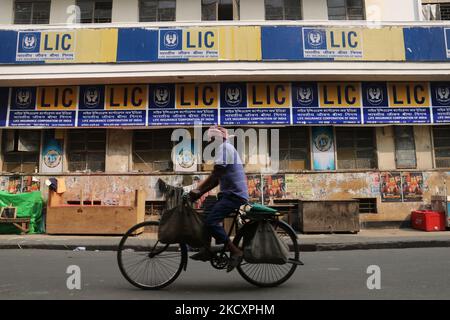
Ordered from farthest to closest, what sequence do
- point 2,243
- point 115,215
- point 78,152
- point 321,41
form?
point 78,152 → point 321,41 → point 115,215 → point 2,243

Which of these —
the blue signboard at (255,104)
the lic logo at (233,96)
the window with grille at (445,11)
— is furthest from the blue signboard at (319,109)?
the window with grille at (445,11)

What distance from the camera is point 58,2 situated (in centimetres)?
1348

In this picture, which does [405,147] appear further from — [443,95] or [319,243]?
[319,243]

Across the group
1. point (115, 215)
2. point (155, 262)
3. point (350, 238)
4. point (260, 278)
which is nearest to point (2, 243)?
point (115, 215)

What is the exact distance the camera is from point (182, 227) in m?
4.52

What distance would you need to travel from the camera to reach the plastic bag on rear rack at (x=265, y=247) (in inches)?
178

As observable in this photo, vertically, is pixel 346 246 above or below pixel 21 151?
below

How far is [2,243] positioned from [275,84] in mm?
8540

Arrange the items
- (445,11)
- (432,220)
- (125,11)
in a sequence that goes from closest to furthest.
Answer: (432,220) < (125,11) < (445,11)

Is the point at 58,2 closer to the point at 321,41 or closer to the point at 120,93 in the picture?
the point at 120,93

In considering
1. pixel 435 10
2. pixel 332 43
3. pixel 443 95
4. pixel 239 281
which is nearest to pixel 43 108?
pixel 332 43

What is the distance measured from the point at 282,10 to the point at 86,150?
7.96 m

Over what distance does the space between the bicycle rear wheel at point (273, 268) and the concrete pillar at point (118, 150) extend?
8440mm

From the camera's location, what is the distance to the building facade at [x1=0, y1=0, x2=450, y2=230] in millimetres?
11852
